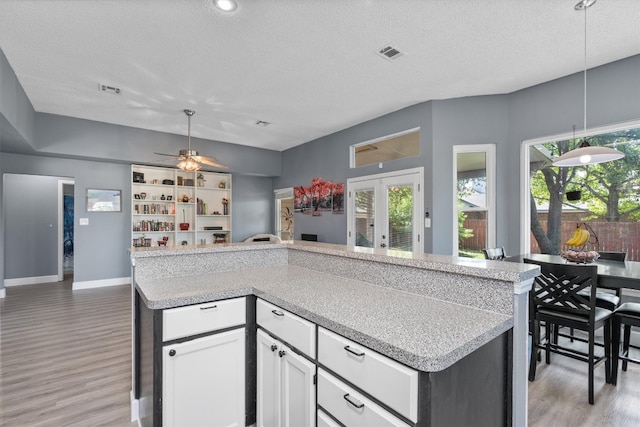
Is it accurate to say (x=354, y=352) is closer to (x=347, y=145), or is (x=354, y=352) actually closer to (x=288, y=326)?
(x=288, y=326)

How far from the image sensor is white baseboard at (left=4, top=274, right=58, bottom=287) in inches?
235

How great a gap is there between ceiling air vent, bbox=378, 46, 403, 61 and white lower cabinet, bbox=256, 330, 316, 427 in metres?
2.75

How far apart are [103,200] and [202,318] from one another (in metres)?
5.59

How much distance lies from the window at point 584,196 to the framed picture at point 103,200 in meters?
6.93

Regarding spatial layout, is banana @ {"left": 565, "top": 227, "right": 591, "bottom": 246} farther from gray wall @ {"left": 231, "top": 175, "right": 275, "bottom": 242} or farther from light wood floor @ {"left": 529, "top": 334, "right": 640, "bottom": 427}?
gray wall @ {"left": 231, "top": 175, "right": 275, "bottom": 242}

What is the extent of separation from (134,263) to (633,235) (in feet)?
15.5

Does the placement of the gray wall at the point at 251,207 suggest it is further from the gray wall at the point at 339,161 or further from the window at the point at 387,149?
the window at the point at 387,149

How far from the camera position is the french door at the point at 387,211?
4543 millimetres

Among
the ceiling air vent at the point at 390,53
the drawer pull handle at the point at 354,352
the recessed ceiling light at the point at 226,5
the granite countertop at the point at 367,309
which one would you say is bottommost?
the drawer pull handle at the point at 354,352

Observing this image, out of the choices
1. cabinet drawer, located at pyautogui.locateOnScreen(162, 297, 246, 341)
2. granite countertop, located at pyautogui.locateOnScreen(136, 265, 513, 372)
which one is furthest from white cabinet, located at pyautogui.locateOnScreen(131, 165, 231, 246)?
cabinet drawer, located at pyautogui.locateOnScreen(162, 297, 246, 341)

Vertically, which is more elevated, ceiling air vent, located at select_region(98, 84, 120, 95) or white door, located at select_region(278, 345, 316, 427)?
ceiling air vent, located at select_region(98, 84, 120, 95)

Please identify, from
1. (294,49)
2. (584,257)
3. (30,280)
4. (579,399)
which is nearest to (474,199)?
(584,257)

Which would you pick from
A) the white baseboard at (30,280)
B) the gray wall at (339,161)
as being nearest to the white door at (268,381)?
the gray wall at (339,161)

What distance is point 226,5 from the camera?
237 centimetres
